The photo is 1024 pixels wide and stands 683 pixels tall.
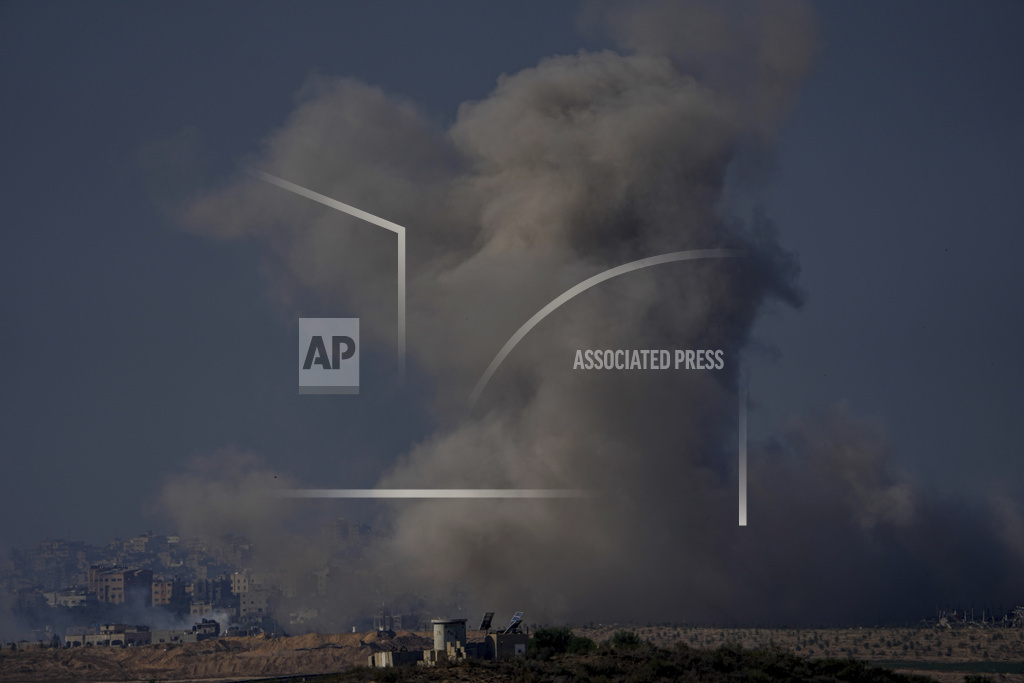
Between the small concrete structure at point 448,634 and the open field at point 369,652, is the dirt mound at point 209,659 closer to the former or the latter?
the open field at point 369,652

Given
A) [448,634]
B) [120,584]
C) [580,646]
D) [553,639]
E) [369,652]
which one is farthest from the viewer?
[120,584]

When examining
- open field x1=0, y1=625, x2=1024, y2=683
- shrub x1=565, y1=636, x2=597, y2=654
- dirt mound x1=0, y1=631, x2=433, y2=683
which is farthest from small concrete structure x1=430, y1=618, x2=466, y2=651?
dirt mound x1=0, y1=631, x2=433, y2=683

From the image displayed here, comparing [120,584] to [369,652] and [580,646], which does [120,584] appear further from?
[580,646]

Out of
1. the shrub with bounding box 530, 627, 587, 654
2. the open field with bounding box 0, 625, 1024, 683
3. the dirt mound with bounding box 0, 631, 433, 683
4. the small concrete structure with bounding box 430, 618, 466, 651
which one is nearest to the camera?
the small concrete structure with bounding box 430, 618, 466, 651

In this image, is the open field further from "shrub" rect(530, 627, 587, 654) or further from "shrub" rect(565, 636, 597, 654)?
"shrub" rect(565, 636, 597, 654)

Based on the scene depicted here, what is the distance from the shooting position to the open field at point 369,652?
279ft

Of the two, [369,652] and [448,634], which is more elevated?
[448,634]

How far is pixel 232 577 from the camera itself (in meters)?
170

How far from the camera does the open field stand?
85.1 meters

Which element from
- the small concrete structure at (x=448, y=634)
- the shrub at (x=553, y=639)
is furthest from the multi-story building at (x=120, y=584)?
the small concrete structure at (x=448, y=634)

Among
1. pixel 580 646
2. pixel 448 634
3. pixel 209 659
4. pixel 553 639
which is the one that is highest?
pixel 448 634

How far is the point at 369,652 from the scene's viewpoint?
3514 inches

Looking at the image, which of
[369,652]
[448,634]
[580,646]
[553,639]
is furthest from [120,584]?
[448,634]

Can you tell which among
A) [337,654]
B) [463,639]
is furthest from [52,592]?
[463,639]
